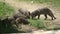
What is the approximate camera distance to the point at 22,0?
43.8 feet

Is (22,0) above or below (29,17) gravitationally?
above

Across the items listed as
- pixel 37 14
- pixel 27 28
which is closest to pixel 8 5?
pixel 37 14

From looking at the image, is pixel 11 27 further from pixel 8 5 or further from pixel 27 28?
pixel 8 5

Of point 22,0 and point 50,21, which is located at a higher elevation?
point 22,0

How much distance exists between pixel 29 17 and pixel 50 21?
906 millimetres

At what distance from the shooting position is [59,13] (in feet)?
36.7

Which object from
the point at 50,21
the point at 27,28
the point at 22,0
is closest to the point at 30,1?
the point at 22,0

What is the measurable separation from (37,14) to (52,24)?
1265 mm

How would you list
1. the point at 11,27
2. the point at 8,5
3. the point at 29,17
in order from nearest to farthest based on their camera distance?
the point at 11,27, the point at 29,17, the point at 8,5

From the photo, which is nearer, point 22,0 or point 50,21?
point 50,21

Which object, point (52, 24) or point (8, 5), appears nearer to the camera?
point (52, 24)

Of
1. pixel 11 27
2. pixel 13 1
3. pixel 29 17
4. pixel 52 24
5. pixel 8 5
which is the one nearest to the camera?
pixel 11 27

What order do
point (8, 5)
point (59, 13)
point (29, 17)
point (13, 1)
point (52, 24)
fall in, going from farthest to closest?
point (13, 1), point (8, 5), point (59, 13), point (29, 17), point (52, 24)

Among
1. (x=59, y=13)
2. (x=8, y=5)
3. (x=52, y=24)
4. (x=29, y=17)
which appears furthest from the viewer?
(x=8, y=5)
